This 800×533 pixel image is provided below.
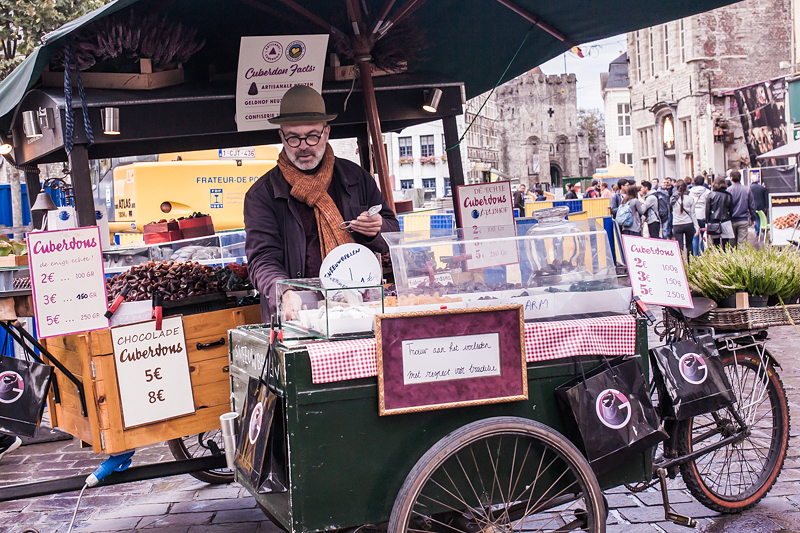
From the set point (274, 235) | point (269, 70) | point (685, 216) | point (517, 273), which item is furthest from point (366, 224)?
point (685, 216)

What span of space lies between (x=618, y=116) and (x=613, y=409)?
75599 millimetres

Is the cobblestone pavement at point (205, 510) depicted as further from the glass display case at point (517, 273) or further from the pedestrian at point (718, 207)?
the pedestrian at point (718, 207)

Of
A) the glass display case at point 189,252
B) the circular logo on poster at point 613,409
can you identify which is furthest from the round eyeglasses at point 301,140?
the glass display case at point 189,252

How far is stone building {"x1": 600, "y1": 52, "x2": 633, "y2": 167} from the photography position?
71.4 meters

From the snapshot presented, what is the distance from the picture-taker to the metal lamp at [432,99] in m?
4.89

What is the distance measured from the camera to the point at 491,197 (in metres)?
5.85

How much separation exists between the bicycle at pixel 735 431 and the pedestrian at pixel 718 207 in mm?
10403

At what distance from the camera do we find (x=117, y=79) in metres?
4.15

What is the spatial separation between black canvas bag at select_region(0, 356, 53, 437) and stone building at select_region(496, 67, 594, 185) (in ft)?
281

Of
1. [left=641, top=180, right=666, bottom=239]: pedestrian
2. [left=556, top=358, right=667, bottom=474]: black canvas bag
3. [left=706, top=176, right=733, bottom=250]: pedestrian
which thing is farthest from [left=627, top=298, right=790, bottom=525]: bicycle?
[left=641, top=180, right=666, bottom=239]: pedestrian

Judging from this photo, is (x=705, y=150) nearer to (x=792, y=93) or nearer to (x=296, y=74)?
(x=792, y=93)

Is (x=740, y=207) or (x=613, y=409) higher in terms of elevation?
(x=740, y=207)

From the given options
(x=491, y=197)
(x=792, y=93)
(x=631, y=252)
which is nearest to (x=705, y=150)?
(x=792, y=93)

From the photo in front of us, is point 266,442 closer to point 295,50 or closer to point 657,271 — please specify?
point 657,271
